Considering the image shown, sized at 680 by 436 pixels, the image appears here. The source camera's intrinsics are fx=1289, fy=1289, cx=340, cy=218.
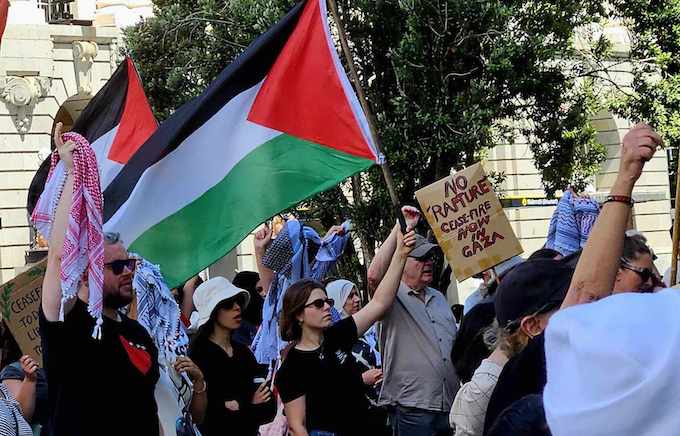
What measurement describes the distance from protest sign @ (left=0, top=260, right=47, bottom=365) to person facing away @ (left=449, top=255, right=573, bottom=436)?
430cm

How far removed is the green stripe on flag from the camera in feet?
22.9

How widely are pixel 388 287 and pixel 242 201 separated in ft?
3.47

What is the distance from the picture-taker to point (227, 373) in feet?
22.5

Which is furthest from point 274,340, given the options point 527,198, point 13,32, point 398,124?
point 527,198

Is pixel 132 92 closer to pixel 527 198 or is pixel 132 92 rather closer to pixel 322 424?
pixel 322 424

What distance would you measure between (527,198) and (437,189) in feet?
78.7

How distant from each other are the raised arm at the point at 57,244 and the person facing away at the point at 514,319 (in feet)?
5.15

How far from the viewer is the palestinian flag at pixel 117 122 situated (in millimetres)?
8805

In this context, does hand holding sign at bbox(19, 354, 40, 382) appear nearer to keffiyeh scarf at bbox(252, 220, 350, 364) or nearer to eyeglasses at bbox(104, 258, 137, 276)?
eyeglasses at bbox(104, 258, 137, 276)

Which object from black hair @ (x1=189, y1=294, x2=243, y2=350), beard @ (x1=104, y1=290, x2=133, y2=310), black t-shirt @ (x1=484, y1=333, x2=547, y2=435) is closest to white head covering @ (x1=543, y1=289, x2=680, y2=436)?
black t-shirt @ (x1=484, y1=333, x2=547, y2=435)

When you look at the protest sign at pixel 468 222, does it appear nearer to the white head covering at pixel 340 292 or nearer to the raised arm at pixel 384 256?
the raised arm at pixel 384 256

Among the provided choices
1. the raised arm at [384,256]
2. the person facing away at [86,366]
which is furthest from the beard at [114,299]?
the raised arm at [384,256]

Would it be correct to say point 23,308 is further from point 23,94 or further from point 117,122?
point 23,94

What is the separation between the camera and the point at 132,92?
30.6 feet
